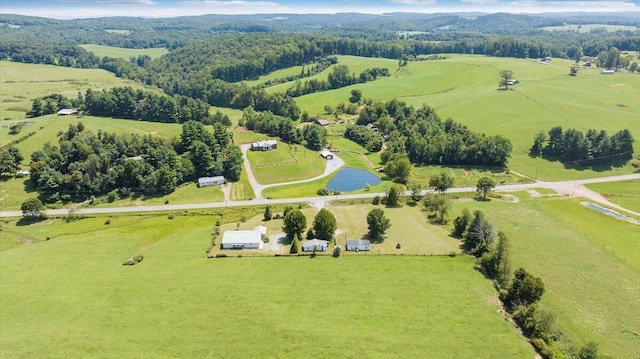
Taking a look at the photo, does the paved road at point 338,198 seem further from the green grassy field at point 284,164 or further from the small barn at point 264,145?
the small barn at point 264,145

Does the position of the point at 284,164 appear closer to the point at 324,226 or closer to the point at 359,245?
the point at 324,226

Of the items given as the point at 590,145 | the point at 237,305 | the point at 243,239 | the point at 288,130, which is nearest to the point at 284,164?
the point at 288,130

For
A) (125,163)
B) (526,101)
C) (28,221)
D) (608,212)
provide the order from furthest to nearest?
(526,101)
(125,163)
(608,212)
(28,221)

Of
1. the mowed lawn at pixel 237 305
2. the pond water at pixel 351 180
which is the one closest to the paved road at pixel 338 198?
the pond water at pixel 351 180

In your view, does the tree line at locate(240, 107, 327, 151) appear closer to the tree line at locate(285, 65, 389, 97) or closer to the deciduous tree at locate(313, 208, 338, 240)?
the tree line at locate(285, 65, 389, 97)

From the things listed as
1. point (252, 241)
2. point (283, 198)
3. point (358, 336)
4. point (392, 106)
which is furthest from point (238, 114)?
point (358, 336)

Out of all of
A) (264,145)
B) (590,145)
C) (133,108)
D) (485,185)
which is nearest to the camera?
(485,185)
